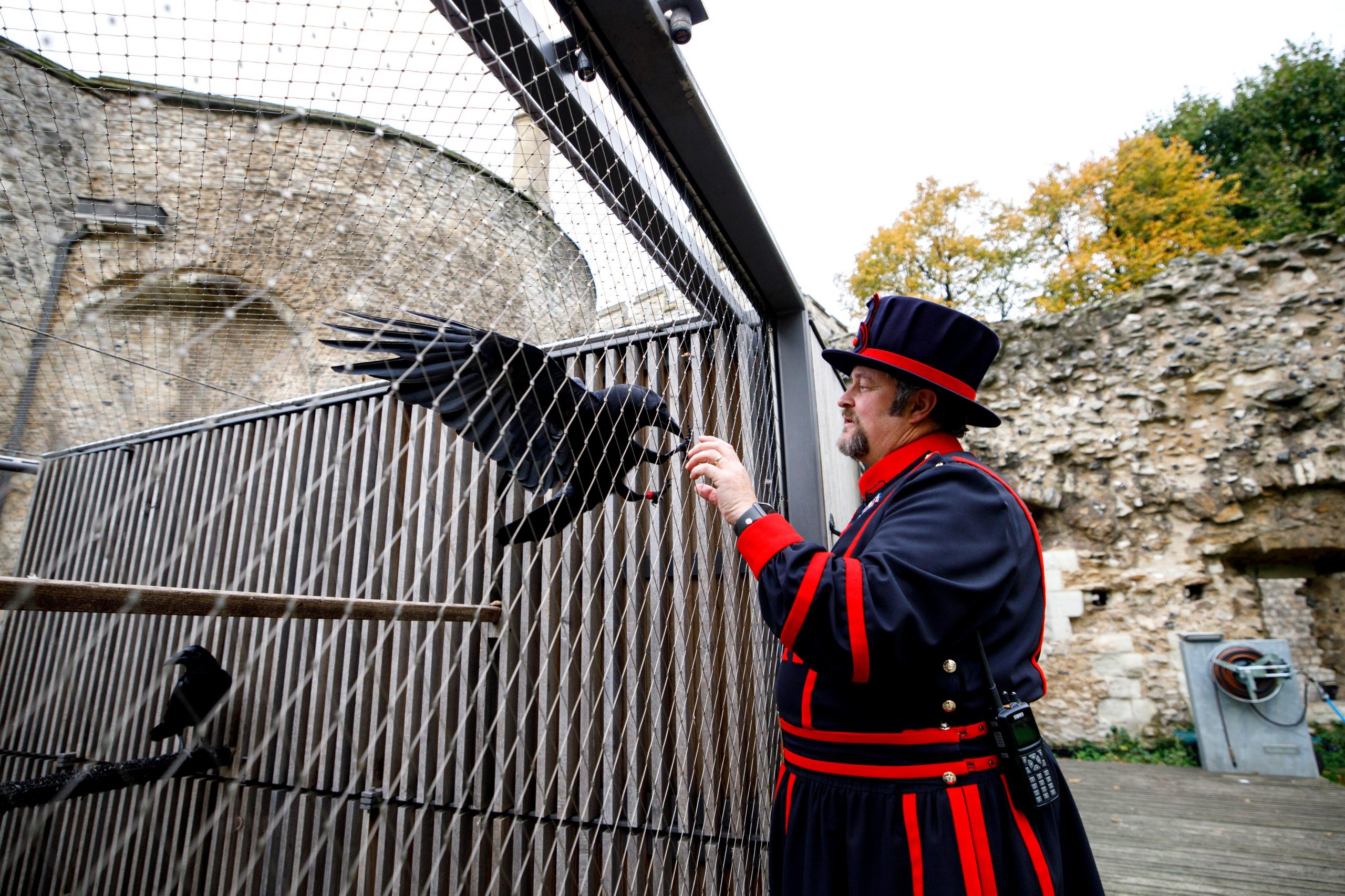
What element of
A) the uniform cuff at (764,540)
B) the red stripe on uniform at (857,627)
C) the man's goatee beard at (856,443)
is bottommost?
the red stripe on uniform at (857,627)

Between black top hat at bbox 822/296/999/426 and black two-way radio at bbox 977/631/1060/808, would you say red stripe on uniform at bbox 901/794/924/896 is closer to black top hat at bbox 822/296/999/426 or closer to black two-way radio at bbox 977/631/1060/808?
black two-way radio at bbox 977/631/1060/808

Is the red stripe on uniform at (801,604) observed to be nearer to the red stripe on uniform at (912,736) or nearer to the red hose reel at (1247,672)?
the red stripe on uniform at (912,736)

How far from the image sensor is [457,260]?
2059 millimetres

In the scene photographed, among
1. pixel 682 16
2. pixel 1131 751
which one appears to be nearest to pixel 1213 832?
pixel 1131 751

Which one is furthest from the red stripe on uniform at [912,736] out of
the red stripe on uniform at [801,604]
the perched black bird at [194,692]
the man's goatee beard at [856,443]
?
the perched black bird at [194,692]

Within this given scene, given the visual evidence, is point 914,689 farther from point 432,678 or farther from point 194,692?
point 194,692

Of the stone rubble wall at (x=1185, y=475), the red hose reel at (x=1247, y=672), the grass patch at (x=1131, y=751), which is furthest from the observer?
the stone rubble wall at (x=1185, y=475)

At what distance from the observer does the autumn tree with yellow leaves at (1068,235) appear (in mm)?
15594

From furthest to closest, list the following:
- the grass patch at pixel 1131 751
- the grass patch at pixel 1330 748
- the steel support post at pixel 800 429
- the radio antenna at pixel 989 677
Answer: the grass patch at pixel 1131 751 < the grass patch at pixel 1330 748 < the steel support post at pixel 800 429 < the radio antenna at pixel 989 677

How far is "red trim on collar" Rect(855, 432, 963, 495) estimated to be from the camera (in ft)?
4.83

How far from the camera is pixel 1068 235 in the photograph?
17.7m

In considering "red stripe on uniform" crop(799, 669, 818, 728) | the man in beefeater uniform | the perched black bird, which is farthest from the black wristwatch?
the perched black bird

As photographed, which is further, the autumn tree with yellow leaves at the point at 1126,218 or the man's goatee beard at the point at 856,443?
the autumn tree with yellow leaves at the point at 1126,218

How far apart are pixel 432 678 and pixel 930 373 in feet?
9.25
